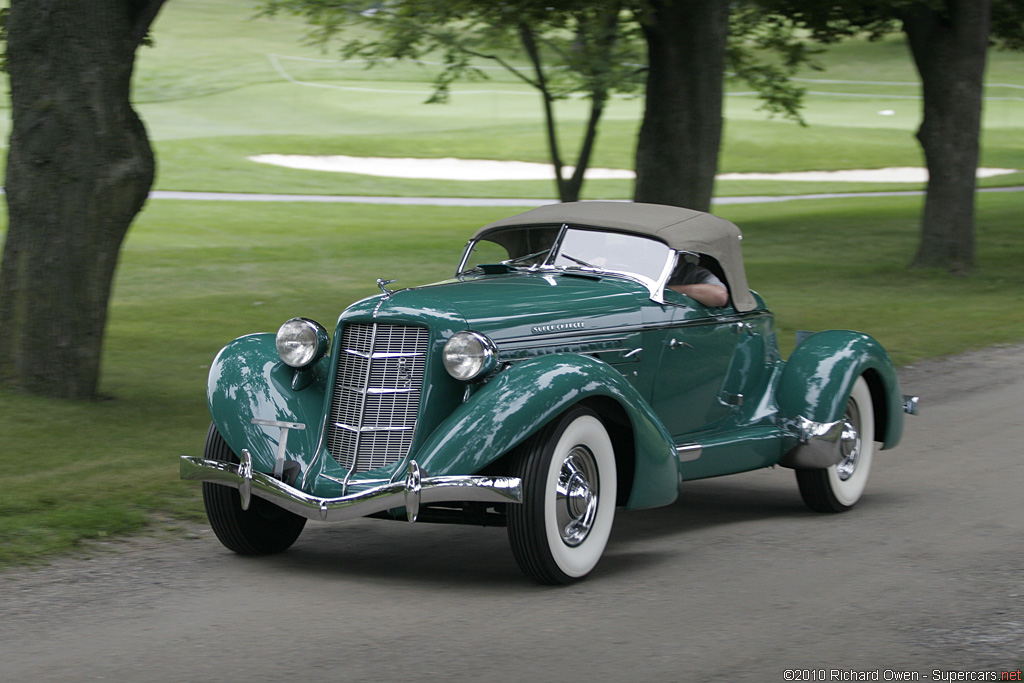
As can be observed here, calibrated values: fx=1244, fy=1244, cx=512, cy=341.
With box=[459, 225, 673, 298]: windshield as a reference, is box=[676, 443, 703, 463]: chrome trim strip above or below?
below

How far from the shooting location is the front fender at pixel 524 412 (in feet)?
18.0

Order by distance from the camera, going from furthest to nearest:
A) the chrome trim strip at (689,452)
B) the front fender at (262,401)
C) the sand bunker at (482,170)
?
the sand bunker at (482,170), the chrome trim strip at (689,452), the front fender at (262,401)

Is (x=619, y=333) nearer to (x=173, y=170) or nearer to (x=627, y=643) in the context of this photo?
(x=627, y=643)

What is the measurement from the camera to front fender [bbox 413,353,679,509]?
5484mm

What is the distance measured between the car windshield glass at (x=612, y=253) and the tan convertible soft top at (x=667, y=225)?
51 mm

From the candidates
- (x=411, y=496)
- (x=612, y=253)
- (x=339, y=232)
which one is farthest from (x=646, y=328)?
(x=339, y=232)

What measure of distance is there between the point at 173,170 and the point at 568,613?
124ft

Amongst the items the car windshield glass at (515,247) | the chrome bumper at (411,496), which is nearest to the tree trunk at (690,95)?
A: the car windshield glass at (515,247)

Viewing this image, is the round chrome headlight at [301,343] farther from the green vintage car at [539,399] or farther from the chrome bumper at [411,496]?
the chrome bumper at [411,496]

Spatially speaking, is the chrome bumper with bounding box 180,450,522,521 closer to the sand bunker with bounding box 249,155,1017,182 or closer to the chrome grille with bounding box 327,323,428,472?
the chrome grille with bounding box 327,323,428,472

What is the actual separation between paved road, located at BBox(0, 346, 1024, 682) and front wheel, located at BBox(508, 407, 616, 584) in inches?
5.6

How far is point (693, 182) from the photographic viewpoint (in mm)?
13680

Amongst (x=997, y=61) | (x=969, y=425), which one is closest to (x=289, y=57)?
(x=997, y=61)

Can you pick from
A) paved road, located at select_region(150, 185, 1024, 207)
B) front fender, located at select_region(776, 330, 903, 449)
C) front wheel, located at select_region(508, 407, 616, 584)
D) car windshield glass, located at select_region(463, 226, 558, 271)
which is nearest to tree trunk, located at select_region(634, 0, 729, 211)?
front fender, located at select_region(776, 330, 903, 449)
